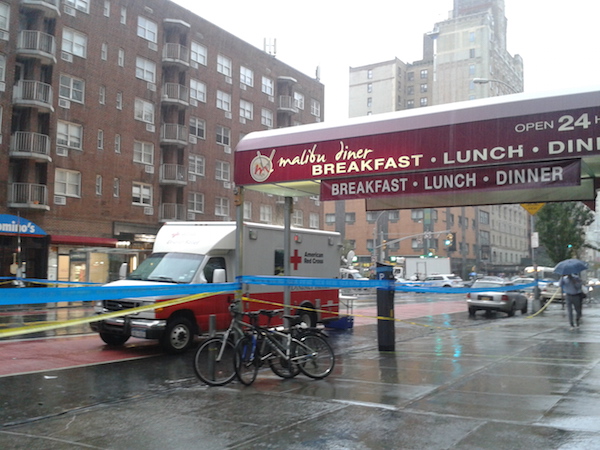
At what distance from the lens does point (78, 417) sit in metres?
6.59

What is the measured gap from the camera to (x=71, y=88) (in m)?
35.5

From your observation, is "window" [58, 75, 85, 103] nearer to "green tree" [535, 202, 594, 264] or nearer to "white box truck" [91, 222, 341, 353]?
"white box truck" [91, 222, 341, 353]

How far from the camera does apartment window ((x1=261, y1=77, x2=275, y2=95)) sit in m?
52.6

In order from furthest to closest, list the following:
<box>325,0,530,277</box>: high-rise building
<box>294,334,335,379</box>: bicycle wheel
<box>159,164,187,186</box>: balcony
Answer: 1. <box>325,0,530,277</box>: high-rise building
2. <box>159,164,187,186</box>: balcony
3. <box>294,334,335,379</box>: bicycle wheel

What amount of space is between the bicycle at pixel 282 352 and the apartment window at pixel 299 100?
48746mm

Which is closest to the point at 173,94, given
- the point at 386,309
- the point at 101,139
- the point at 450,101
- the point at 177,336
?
the point at 101,139

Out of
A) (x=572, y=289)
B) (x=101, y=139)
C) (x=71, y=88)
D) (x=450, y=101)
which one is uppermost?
(x=450, y=101)

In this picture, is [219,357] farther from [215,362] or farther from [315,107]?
[315,107]

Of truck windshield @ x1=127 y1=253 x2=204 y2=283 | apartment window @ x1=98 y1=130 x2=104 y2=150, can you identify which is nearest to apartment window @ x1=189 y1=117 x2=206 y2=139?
apartment window @ x1=98 y1=130 x2=104 y2=150

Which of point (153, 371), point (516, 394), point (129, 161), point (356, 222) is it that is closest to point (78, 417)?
A: point (153, 371)

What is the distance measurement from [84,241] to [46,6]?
1338 centimetres

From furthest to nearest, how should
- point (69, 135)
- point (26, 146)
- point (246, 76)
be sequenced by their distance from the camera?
point (246, 76) → point (69, 135) → point (26, 146)

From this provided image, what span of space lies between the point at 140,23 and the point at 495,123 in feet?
120

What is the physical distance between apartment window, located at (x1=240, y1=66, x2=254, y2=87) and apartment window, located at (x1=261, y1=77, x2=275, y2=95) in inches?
67.9
